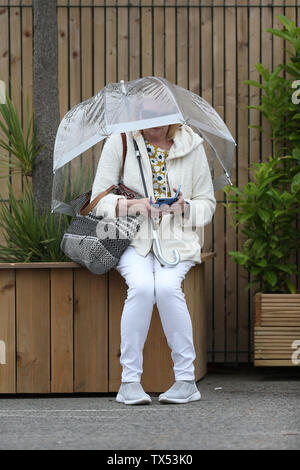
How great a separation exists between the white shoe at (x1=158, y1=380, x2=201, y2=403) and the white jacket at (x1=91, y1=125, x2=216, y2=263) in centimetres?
68

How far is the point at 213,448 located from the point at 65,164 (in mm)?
2076

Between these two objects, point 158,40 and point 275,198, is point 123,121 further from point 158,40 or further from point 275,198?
point 158,40

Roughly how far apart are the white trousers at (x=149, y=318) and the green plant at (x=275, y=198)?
108 cm

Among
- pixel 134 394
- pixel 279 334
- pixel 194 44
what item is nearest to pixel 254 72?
pixel 194 44

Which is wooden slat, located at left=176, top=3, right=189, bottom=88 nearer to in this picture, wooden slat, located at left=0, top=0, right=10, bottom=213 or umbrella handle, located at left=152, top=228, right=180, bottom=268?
wooden slat, located at left=0, top=0, right=10, bottom=213

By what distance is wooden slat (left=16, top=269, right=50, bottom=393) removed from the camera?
5.18 m

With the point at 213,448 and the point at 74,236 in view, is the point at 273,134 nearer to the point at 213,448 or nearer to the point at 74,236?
the point at 74,236

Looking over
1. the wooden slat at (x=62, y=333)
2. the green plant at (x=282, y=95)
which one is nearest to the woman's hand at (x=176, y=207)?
the wooden slat at (x=62, y=333)

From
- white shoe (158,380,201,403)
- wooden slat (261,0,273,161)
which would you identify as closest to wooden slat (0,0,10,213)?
wooden slat (261,0,273,161)

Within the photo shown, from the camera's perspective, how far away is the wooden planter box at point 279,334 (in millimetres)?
5641

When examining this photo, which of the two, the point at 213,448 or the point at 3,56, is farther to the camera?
the point at 3,56

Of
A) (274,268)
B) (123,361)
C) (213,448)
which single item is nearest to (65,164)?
(123,361)

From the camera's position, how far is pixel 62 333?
518 cm
